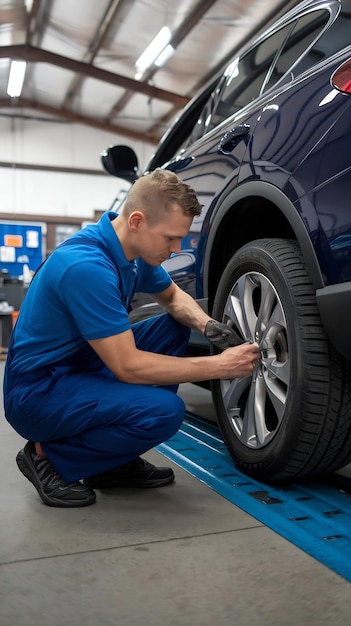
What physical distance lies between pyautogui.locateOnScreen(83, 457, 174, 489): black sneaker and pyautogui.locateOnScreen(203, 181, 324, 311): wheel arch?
61 centimetres

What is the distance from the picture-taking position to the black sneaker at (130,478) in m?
1.86

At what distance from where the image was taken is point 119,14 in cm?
1016

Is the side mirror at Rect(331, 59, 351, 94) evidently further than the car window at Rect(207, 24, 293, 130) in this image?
No

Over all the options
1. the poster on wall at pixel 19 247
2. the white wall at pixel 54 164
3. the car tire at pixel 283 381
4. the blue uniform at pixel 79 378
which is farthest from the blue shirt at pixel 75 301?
the white wall at pixel 54 164

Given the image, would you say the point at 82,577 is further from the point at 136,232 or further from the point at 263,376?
the point at 136,232

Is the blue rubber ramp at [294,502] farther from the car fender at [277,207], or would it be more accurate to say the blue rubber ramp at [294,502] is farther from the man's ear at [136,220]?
the man's ear at [136,220]

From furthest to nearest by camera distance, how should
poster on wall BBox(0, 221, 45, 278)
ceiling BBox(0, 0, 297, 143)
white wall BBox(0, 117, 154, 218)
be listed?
white wall BBox(0, 117, 154, 218)
ceiling BBox(0, 0, 297, 143)
poster on wall BBox(0, 221, 45, 278)

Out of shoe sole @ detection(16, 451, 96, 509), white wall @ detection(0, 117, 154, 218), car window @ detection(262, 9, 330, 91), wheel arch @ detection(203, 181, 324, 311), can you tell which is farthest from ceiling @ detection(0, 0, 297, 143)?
shoe sole @ detection(16, 451, 96, 509)

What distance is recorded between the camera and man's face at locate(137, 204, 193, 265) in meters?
1.70

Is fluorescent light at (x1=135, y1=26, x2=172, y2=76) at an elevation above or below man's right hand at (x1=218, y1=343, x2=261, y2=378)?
above

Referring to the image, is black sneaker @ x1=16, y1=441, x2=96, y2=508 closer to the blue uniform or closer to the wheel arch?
the blue uniform

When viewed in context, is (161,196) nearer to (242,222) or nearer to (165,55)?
(242,222)


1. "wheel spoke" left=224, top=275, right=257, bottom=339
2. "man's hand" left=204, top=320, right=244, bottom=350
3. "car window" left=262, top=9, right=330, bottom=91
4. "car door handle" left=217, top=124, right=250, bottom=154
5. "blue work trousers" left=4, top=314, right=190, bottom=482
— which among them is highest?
"car window" left=262, top=9, right=330, bottom=91

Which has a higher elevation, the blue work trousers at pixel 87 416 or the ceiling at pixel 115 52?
the ceiling at pixel 115 52
